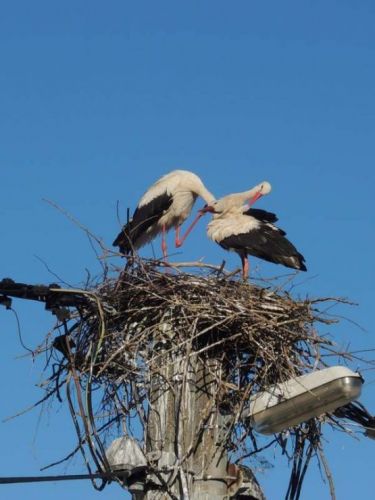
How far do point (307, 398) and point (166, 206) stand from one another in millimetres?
6603

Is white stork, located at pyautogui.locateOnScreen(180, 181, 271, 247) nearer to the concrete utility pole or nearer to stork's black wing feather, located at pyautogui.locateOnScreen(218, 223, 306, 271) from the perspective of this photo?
stork's black wing feather, located at pyautogui.locateOnScreen(218, 223, 306, 271)

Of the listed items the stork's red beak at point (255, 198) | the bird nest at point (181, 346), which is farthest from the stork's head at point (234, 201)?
the bird nest at point (181, 346)

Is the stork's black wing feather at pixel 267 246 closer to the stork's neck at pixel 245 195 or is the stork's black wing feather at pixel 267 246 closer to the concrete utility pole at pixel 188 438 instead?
the stork's neck at pixel 245 195

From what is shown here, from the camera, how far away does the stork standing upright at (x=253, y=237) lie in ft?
32.0

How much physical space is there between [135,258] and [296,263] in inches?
122

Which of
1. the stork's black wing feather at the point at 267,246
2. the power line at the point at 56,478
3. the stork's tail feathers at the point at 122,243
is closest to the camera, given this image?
the power line at the point at 56,478

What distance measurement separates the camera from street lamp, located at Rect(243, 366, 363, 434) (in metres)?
4.96

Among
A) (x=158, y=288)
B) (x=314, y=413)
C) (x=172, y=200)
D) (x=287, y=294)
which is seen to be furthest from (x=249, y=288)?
(x=172, y=200)

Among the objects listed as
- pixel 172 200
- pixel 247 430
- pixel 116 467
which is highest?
pixel 172 200

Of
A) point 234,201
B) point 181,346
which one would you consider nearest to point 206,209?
point 234,201

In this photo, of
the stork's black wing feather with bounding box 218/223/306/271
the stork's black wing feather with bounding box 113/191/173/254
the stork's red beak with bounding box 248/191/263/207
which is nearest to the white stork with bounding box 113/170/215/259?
the stork's black wing feather with bounding box 113/191/173/254

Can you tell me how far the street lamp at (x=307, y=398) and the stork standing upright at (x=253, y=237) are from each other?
4.37 meters

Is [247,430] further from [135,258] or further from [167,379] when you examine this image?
[135,258]

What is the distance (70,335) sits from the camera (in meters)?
6.20
